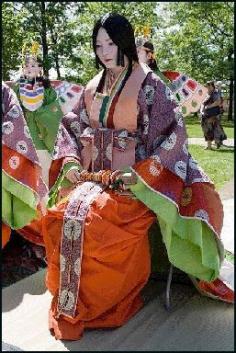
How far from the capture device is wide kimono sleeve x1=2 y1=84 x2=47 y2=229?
9.80ft

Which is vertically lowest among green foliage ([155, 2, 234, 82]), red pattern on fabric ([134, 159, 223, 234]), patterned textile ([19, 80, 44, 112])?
red pattern on fabric ([134, 159, 223, 234])

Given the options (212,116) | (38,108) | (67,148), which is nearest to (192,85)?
(38,108)

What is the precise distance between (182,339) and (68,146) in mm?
1149

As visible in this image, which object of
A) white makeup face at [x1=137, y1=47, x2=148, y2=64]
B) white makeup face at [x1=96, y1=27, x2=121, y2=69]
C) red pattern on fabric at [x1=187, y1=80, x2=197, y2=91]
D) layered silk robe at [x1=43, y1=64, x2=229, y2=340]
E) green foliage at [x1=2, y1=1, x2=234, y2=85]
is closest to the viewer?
layered silk robe at [x1=43, y1=64, x2=229, y2=340]

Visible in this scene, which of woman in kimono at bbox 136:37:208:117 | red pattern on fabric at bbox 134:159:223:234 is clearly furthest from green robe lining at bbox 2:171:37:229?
woman in kimono at bbox 136:37:208:117

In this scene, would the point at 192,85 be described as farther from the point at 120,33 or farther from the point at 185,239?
the point at 185,239

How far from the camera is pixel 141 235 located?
2.73 m

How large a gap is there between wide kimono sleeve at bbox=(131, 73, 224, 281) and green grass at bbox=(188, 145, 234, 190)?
3480 mm

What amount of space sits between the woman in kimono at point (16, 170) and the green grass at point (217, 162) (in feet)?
11.5

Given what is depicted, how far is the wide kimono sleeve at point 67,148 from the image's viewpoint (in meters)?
3.04

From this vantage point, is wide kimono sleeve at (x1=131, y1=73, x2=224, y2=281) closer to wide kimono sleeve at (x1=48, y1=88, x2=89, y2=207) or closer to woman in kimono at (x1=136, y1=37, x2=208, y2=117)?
wide kimono sleeve at (x1=48, y1=88, x2=89, y2=207)

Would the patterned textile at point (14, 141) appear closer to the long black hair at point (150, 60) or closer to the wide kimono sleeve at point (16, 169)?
the wide kimono sleeve at point (16, 169)

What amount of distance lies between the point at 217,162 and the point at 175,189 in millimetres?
5743

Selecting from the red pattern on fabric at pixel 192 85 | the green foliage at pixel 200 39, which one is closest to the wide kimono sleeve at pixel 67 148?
the red pattern on fabric at pixel 192 85
